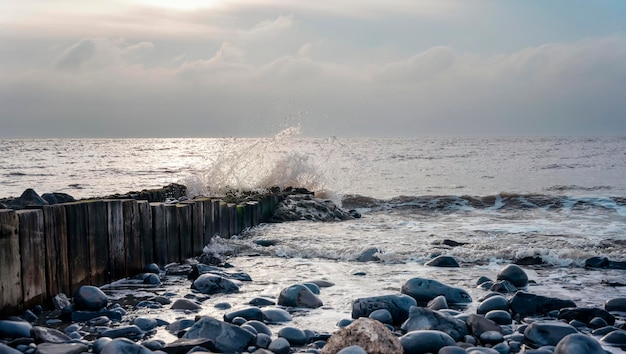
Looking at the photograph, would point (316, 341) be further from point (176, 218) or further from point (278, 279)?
point (176, 218)

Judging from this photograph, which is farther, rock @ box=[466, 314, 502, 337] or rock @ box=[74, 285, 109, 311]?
rock @ box=[74, 285, 109, 311]

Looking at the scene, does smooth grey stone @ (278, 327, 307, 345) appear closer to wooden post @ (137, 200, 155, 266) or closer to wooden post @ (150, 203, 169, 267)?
wooden post @ (137, 200, 155, 266)

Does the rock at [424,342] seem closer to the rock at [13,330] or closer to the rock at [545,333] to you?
the rock at [545,333]

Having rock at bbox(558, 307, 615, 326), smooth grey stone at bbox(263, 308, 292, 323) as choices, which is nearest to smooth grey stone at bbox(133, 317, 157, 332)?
smooth grey stone at bbox(263, 308, 292, 323)

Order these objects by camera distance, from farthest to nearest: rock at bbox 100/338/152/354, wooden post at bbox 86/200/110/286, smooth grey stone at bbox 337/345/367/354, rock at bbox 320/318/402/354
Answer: wooden post at bbox 86/200/110/286 < rock at bbox 100/338/152/354 < rock at bbox 320/318/402/354 < smooth grey stone at bbox 337/345/367/354

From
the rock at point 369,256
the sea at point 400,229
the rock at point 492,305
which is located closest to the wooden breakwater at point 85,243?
the sea at point 400,229

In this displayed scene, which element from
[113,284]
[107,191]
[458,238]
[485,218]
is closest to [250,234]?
[458,238]

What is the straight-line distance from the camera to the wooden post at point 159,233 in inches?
252

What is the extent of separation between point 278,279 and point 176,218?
5.41 ft

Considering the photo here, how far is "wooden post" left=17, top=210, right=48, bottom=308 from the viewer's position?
4.27m

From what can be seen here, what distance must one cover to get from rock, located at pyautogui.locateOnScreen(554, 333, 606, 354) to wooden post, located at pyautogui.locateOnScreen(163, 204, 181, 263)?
4.42 m

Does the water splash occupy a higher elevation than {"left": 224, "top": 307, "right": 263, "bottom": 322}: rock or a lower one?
higher

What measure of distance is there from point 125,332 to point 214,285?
1.47 m

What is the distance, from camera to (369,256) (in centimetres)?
701
